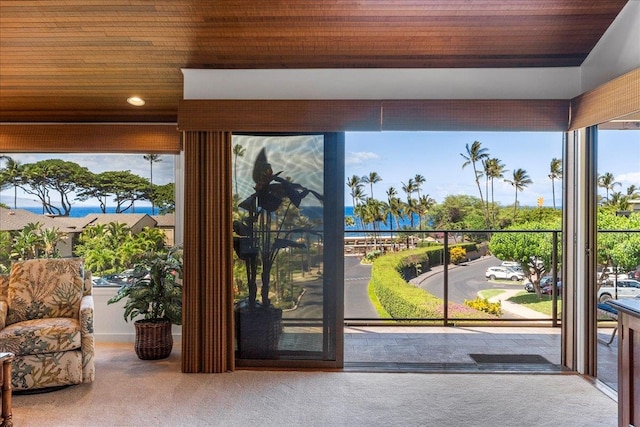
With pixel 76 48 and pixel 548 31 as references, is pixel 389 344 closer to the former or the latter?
pixel 548 31

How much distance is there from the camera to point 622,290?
439 cm

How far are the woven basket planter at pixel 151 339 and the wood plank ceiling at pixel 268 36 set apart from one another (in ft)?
6.63

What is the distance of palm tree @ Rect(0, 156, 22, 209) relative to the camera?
173 inches

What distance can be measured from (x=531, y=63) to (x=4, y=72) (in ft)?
13.9

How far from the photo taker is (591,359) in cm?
323

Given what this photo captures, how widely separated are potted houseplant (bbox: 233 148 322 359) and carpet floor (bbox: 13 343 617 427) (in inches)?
10.8

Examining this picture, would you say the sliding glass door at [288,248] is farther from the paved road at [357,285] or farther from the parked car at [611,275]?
the parked car at [611,275]

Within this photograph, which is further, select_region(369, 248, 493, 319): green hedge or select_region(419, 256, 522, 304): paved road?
select_region(419, 256, 522, 304): paved road

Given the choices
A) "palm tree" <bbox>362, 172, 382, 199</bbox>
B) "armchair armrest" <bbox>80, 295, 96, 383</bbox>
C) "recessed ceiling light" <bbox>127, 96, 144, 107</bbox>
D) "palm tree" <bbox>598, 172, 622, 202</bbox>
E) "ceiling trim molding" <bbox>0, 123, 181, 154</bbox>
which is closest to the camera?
"armchair armrest" <bbox>80, 295, 96, 383</bbox>

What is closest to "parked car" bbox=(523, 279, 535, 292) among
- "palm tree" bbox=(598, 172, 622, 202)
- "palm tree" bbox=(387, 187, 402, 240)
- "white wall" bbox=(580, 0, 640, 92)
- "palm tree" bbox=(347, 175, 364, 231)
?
"palm tree" bbox=(598, 172, 622, 202)

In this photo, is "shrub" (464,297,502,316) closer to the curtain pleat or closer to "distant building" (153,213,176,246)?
the curtain pleat

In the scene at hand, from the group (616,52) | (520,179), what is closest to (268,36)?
(616,52)

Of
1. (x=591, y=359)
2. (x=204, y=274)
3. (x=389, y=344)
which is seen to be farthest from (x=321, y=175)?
(x=591, y=359)

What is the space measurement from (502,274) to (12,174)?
19.6 ft
